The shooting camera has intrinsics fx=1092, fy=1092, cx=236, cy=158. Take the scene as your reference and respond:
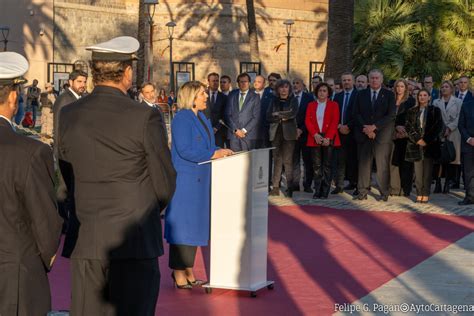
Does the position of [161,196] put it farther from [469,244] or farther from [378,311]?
[469,244]

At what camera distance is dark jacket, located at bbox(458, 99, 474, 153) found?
1627 centimetres

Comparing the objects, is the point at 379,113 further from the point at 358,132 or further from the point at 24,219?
the point at 24,219

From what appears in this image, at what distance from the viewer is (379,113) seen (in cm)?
1670

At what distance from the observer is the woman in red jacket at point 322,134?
17.2m

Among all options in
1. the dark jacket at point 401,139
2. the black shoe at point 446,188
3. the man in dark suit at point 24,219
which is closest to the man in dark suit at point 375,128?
the dark jacket at point 401,139

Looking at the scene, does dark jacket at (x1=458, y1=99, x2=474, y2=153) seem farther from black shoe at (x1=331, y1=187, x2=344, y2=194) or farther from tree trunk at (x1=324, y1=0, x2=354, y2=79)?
tree trunk at (x1=324, y1=0, x2=354, y2=79)

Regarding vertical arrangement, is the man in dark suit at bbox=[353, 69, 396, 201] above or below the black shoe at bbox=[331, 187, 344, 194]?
above

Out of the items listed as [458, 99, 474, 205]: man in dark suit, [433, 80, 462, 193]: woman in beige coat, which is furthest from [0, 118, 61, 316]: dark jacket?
[433, 80, 462, 193]: woman in beige coat

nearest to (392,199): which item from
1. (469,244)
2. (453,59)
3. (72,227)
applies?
(469,244)

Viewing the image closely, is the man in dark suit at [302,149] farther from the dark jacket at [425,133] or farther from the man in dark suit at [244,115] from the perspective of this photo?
the dark jacket at [425,133]

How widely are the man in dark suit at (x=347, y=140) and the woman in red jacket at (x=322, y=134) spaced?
383mm

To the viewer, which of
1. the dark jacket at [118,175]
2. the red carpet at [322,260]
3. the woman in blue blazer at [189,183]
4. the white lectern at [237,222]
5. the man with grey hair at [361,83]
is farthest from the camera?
the man with grey hair at [361,83]

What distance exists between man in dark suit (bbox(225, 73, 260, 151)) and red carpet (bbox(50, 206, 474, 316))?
5.23 feet

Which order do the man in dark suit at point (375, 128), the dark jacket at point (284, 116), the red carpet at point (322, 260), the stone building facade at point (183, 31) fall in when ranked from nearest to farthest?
the red carpet at point (322, 260)
the man in dark suit at point (375, 128)
the dark jacket at point (284, 116)
the stone building facade at point (183, 31)
